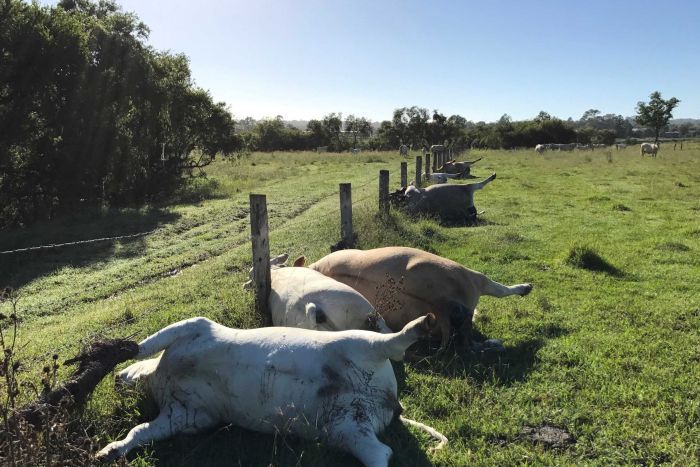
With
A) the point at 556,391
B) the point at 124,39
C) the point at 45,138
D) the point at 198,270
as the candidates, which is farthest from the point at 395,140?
the point at 556,391

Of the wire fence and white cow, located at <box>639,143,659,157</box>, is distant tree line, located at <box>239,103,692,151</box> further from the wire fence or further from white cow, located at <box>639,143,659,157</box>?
the wire fence

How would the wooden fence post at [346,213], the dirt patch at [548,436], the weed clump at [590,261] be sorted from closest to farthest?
1. the dirt patch at [548,436]
2. the wooden fence post at [346,213]
3. the weed clump at [590,261]

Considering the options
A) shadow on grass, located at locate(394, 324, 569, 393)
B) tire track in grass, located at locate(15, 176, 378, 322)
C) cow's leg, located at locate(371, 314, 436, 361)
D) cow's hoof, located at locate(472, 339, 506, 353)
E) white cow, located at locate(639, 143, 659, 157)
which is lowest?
tire track in grass, located at locate(15, 176, 378, 322)

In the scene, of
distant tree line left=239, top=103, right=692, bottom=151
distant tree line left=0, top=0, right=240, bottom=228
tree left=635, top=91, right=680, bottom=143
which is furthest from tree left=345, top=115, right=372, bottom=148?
distant tree line left=0, top=0, right=240, bottom=228

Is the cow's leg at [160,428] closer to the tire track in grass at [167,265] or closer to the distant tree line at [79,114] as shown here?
the tire track in grass at [167,265]

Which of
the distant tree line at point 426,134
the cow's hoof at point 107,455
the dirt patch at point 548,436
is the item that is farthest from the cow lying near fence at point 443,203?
the distant tree line at point 426,134

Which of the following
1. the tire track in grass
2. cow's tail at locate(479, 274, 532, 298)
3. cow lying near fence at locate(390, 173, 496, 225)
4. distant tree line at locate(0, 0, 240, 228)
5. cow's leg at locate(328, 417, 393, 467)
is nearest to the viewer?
cow's leg at locate(328, 417, 393, 467)

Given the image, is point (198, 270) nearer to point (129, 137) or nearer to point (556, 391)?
point (556, 391)

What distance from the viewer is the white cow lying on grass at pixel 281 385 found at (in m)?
3.37

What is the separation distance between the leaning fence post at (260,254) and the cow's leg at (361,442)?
2.78 meters

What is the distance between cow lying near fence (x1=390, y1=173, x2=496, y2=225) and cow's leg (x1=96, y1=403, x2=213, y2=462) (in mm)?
10032

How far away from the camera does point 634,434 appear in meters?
3.93

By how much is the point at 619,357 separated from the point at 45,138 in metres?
17.3

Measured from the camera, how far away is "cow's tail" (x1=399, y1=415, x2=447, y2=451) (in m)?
3.71
